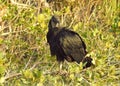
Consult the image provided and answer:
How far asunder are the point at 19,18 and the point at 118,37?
3.85 feet

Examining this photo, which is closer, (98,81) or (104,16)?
(98,81)

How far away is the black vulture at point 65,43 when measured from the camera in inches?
158

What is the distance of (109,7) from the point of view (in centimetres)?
679

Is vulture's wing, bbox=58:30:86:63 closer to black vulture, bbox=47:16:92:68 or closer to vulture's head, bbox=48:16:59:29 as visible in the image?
black vulture, bbox=47:16:92:68

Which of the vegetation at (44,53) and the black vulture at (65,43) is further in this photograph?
the black vulture at (65,43)

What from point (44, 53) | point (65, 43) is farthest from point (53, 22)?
point (44, 53)

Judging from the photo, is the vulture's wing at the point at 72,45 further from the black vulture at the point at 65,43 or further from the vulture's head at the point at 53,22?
the vulture's head at the point at 53,22

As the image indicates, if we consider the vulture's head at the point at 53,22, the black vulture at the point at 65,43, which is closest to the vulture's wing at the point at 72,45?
the black vulture at the point at 65,43

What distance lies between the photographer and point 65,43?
403 cm

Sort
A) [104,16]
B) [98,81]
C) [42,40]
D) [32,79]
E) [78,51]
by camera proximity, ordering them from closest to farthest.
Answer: [32,79] < [98,81] < [78,51] < [42,40] < [104,16]

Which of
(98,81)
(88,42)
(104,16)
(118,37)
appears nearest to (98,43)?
(88,42)

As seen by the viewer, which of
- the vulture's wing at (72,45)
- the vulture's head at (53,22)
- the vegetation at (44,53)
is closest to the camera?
the vegetation at (44,53)

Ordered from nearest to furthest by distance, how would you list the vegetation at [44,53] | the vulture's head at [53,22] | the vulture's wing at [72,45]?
1. the vegetation at [44,53]
2. the vulture's wing at [72,45]
3. the vulture's head at [53,22]

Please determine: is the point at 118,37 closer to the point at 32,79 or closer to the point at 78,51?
the point at 78,51
